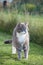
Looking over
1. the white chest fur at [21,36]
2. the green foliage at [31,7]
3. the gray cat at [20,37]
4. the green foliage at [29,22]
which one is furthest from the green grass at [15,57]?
the green foliage at [31,7]

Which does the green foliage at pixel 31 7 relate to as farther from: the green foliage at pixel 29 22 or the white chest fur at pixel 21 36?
the white chest fur at pixel 21 36

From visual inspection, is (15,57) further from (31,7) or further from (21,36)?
(31,7)

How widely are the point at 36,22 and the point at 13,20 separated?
6.04ft

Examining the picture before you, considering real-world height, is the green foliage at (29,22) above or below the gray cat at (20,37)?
below

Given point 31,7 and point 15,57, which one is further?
point 31,7

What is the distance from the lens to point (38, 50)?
36.1ft

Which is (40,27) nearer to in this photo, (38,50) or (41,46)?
(41,46)

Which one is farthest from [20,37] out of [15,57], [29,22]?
[29,22]

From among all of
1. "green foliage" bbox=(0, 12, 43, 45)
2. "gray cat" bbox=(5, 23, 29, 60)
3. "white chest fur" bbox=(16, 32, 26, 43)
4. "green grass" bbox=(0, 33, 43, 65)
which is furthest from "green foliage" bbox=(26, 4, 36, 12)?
"white chest fur" bbox=(16, 32, 26, 43)

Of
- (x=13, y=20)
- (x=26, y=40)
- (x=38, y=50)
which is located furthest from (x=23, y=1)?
(x=26, y=40)

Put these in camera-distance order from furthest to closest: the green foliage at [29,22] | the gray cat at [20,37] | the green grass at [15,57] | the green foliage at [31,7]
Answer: the green foliage at [31,7] < the green foliage at [29,22] < the green grass at [15,57] < the gray cat at [20,37]

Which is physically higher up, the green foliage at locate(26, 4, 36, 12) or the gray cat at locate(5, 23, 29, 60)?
the gray cat at locate(5, 23, 29, 60)

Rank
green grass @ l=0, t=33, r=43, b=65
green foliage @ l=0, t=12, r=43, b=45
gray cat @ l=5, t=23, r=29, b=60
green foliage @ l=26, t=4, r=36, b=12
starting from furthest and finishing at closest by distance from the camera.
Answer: green foliage @ l=26, t=4, r=36, b=12
green foliage @ l=0, t=12, r=43, b=45
green grass @ l=0, t=33, r=43, b=65
gray cat @ l=5, t=23, r=29, b=60

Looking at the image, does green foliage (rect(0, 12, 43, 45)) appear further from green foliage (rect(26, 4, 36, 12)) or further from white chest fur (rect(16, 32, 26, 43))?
green foliage (rect(26, 4, 36, 12))
